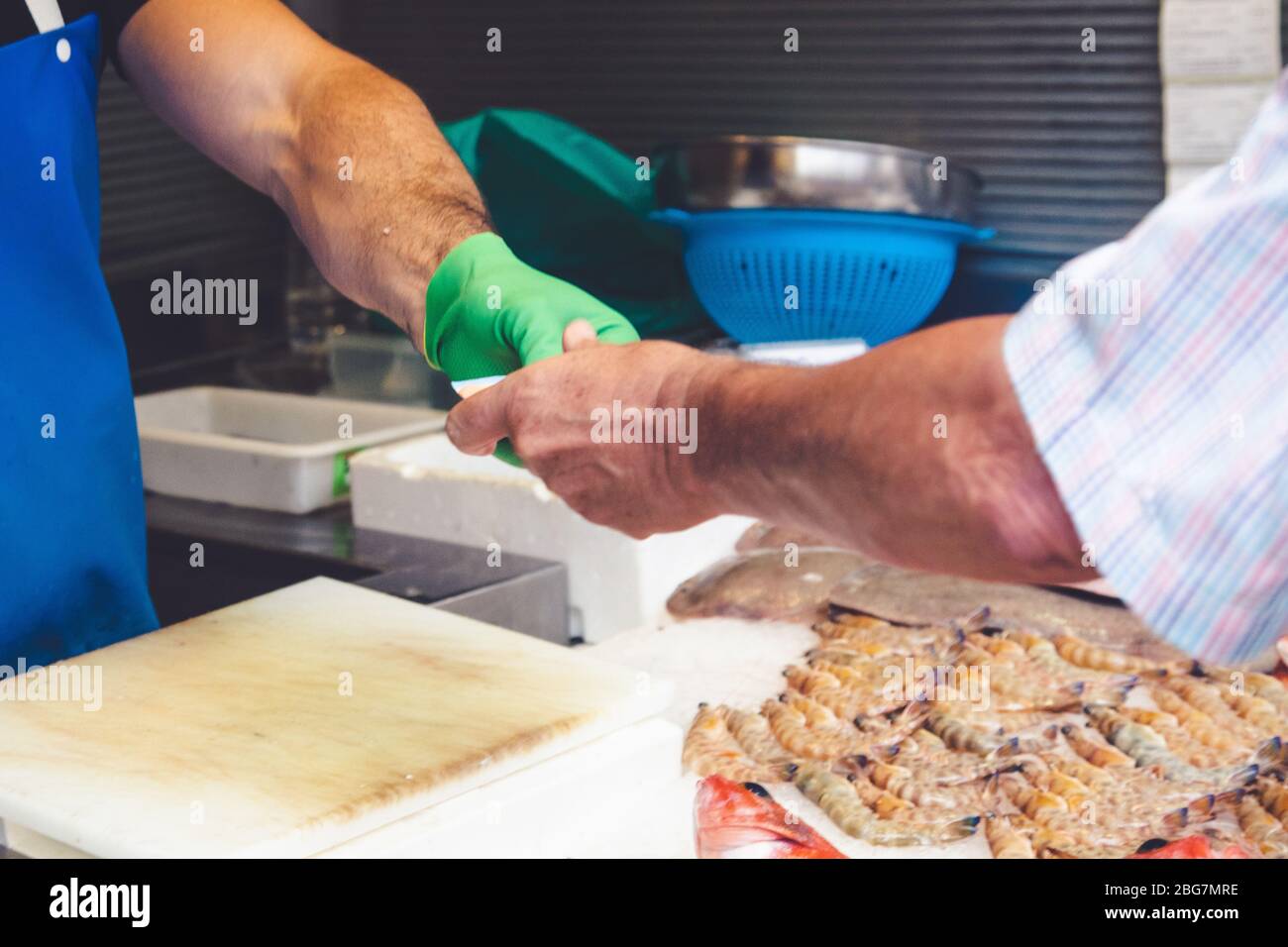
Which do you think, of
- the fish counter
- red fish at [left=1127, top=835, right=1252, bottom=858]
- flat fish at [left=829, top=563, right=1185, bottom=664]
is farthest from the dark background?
red fish at [left=1127, top=835, right=1252, bottom=858]

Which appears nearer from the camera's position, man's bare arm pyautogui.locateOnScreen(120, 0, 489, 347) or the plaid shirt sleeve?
the plaid shirt sleeve

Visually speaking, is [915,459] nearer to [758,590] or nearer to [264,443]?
[758,590]

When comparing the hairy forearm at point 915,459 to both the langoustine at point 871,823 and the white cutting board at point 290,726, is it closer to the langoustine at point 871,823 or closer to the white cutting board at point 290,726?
the white cutting board at point 290,726

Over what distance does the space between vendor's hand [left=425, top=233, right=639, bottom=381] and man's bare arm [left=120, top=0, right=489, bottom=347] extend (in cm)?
6

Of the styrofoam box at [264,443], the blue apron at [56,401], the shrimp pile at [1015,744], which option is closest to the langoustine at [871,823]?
the shrimp pile at [1015,744]

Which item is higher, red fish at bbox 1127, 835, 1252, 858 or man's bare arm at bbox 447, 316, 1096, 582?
man's bare arm at bbox 447, 316, 1096, 582

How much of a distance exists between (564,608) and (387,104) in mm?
749

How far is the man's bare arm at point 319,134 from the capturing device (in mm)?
1787

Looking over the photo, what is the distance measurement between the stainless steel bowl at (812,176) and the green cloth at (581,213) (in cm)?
38

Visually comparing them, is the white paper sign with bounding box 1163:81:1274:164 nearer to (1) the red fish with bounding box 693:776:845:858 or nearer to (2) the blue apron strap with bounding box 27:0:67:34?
(1) the red fish with bounding box 693:776:845:858

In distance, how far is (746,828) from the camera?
1.36 metres

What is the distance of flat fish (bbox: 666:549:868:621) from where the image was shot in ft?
6.86
